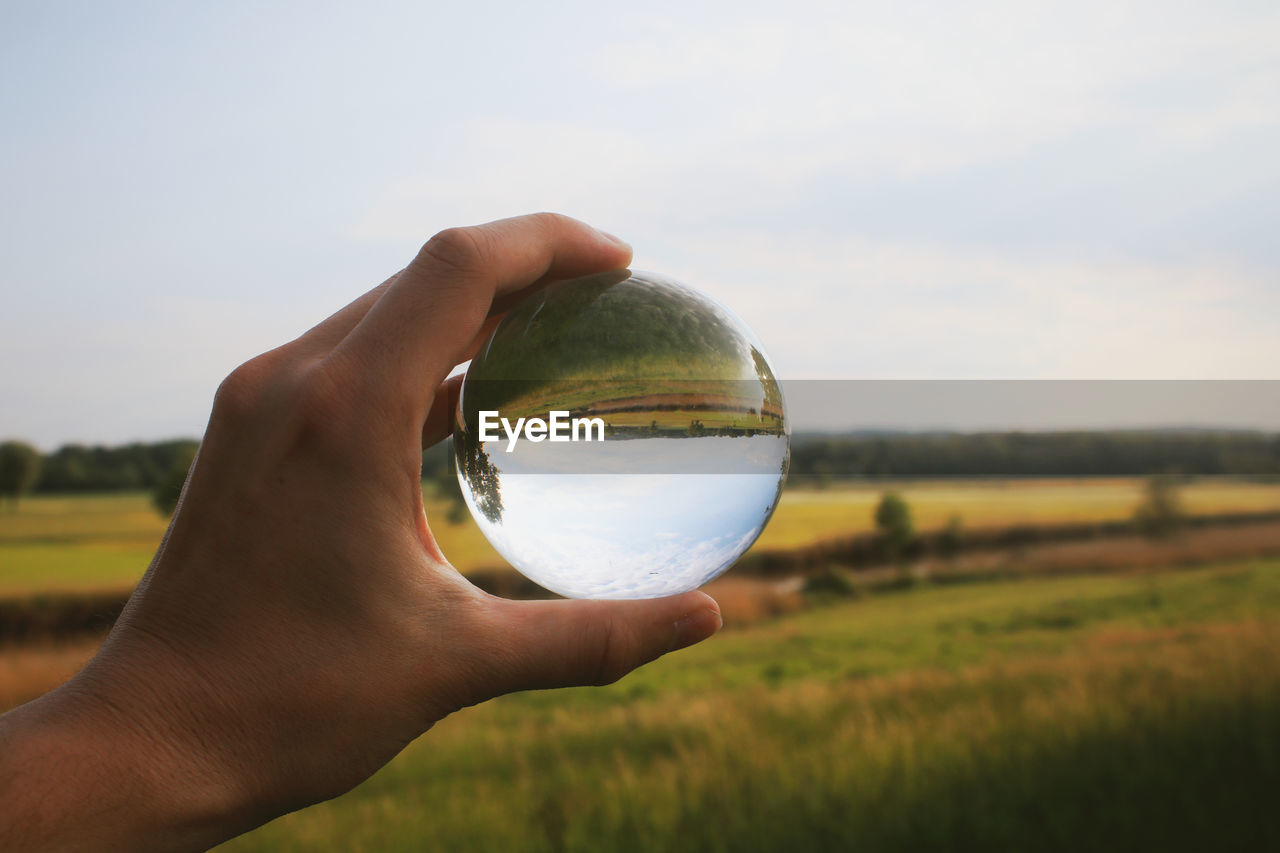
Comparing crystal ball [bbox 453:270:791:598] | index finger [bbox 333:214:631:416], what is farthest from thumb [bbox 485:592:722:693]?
index finger [bbox 333:214:631:416]

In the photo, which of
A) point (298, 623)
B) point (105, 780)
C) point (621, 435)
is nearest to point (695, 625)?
point (621, 435)

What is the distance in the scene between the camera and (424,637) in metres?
2.54

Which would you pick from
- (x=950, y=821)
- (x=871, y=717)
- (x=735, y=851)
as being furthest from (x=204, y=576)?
(x=871, y=717)

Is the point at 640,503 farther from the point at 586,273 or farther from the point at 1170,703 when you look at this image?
the point at 1170,703

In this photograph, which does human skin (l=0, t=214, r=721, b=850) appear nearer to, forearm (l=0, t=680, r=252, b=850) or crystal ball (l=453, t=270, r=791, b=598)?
forearm (l=0, t=680, r=252, b=850)

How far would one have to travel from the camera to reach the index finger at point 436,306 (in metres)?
2.50

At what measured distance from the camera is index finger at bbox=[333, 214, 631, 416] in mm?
2500

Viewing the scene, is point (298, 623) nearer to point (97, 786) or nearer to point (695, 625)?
point (97, 786)

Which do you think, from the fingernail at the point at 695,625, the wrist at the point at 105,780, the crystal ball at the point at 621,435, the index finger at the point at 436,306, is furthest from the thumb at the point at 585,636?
the wrist at the point at 105,780

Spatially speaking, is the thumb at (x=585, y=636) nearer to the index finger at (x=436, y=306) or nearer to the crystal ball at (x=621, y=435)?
the crystal ball at (x=621, y=435)

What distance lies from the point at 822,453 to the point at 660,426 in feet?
8.38

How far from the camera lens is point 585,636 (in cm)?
270

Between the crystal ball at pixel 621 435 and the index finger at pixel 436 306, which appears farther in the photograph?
the crystal ball at pixel 621 435

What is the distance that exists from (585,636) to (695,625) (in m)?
0.38
